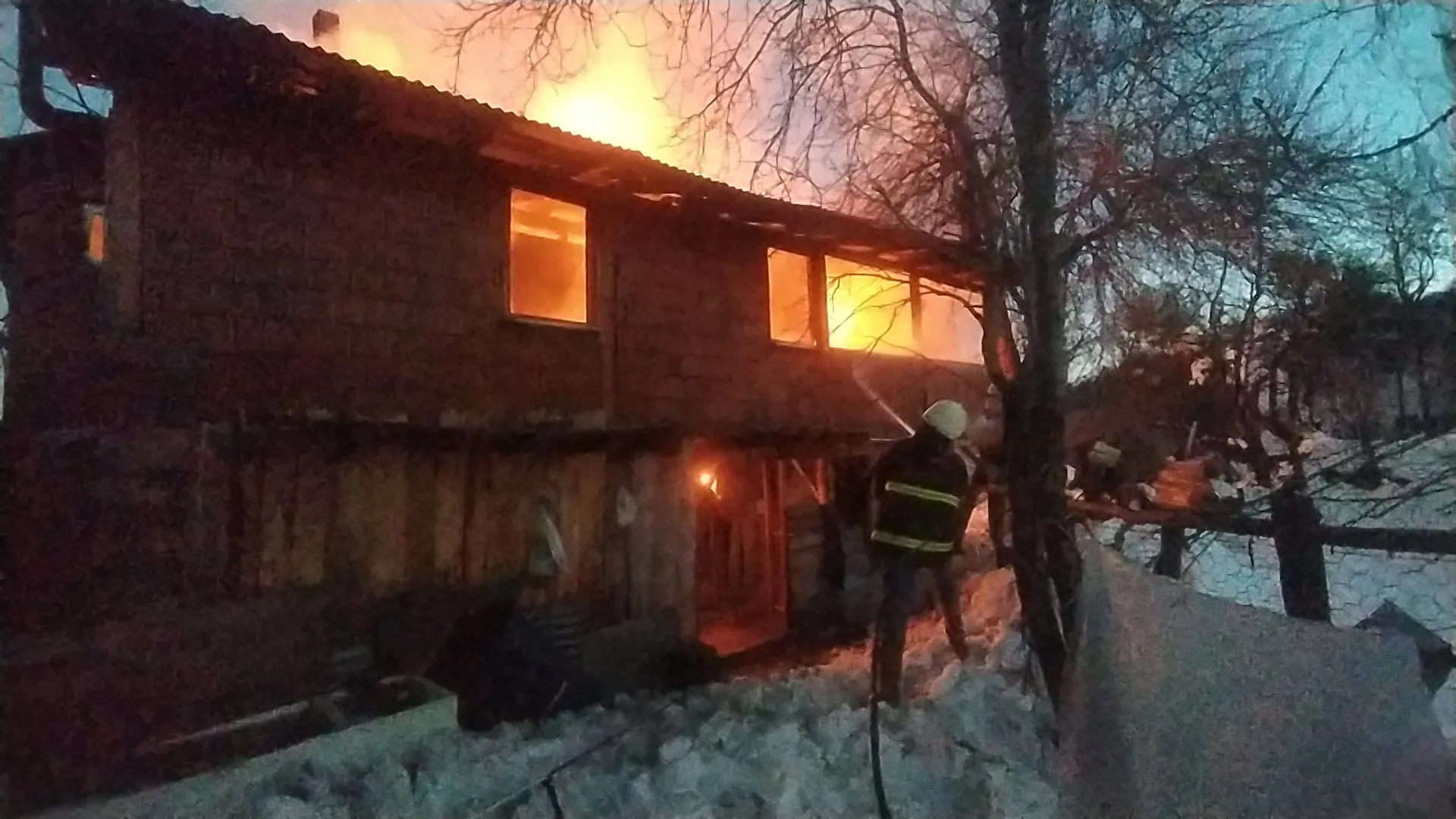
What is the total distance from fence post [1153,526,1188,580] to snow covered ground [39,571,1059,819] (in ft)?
3.05

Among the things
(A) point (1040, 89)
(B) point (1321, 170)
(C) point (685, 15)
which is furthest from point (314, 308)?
(B) point (1321, 170)

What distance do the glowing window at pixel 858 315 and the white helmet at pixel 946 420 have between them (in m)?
2.31

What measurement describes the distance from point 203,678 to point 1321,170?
19.8 ft

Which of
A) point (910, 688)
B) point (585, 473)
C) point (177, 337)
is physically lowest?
point (910, 688)

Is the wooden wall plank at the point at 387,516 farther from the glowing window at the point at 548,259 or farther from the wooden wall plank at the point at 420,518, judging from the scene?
the glowing window at the point at 548,259

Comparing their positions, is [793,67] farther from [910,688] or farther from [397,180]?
[910,688]

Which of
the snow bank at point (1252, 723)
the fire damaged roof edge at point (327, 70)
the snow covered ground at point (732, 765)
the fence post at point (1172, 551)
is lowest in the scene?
the snow covered ground at point (732, 765)

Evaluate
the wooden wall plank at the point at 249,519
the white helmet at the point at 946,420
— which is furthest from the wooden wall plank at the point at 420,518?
the white helmet at the point at 946,420

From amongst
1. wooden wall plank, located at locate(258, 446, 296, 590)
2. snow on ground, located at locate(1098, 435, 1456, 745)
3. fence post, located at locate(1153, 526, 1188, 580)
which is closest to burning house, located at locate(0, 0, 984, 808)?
wooden wall plank, located at locate(258, 446, 296, 590)

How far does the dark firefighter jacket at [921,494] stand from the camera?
215 inches

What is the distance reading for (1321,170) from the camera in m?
4.34

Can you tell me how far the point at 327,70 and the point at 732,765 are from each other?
14.5ft

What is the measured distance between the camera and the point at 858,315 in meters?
9.99

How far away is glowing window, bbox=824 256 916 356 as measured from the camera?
8547 millimetres
